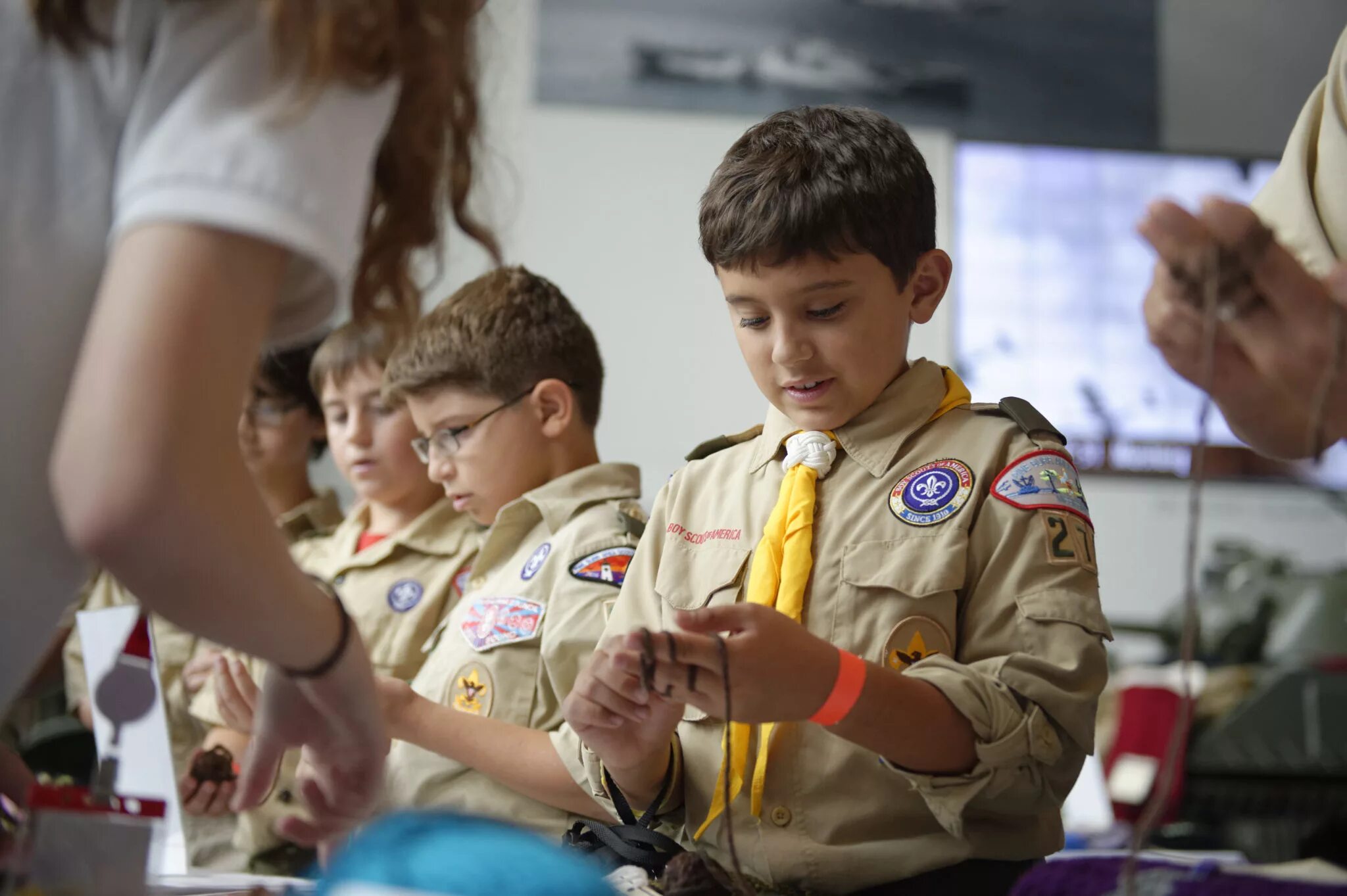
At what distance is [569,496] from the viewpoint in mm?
1582

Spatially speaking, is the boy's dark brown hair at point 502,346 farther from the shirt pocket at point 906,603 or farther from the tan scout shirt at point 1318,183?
the tan scout shirt at point 1318,183

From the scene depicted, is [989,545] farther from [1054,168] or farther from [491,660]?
[1054,168]

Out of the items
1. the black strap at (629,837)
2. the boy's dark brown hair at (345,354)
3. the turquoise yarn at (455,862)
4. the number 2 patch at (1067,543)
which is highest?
the boy's dark brown hair at (345,354)

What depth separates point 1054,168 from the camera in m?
4.26

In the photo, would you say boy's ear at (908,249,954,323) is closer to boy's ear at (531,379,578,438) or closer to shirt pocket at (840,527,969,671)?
shirt pocket at (840,527,969,671)

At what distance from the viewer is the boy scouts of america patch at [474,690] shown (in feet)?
4.78

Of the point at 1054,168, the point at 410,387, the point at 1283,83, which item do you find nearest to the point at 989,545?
the point at 410,387

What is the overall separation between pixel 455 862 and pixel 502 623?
0.99 m

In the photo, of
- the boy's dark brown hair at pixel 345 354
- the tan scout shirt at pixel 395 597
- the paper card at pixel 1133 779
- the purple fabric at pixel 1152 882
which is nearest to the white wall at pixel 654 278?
the paper card at pixel 1133 779

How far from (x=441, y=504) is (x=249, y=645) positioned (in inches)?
50.8

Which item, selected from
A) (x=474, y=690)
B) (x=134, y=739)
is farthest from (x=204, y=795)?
(x=474, y=690)

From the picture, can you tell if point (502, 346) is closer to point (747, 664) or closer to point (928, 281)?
point (928, 281)

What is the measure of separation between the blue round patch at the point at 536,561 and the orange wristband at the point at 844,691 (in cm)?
64

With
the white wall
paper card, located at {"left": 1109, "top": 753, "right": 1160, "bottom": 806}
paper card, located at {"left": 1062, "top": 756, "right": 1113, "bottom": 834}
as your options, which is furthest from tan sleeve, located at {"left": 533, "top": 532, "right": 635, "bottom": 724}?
the white wall
